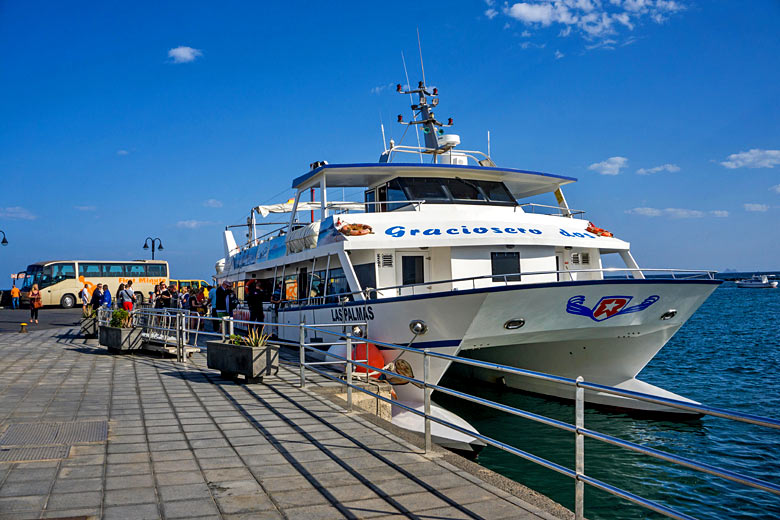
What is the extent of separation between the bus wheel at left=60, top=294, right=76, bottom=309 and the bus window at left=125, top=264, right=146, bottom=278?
12.9ft

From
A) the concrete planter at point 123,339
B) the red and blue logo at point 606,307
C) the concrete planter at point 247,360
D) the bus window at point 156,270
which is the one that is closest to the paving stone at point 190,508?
the concrete planter at point 247,360

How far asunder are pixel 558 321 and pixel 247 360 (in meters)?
5.51

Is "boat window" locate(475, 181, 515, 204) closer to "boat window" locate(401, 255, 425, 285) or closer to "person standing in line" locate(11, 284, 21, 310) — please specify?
"boat window" locate(401, 255, 425, 285)

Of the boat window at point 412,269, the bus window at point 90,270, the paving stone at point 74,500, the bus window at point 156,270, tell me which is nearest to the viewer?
the paving stone at point 74,500

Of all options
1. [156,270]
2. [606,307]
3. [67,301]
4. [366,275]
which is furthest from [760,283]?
[366,275]

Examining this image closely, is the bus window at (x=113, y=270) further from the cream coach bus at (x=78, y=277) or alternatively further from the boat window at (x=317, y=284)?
the boat window at (x=317, y=284)

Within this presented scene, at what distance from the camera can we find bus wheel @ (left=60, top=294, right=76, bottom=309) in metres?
43.4

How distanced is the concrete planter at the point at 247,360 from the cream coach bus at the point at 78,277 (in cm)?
3480

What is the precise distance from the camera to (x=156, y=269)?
152ft

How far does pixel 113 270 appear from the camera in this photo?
4466 cm

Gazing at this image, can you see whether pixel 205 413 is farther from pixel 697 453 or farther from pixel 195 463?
pixel 697 453

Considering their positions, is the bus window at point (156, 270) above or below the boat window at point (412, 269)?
above

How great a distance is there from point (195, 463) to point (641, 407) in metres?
10.6

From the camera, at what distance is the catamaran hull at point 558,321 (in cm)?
1067
